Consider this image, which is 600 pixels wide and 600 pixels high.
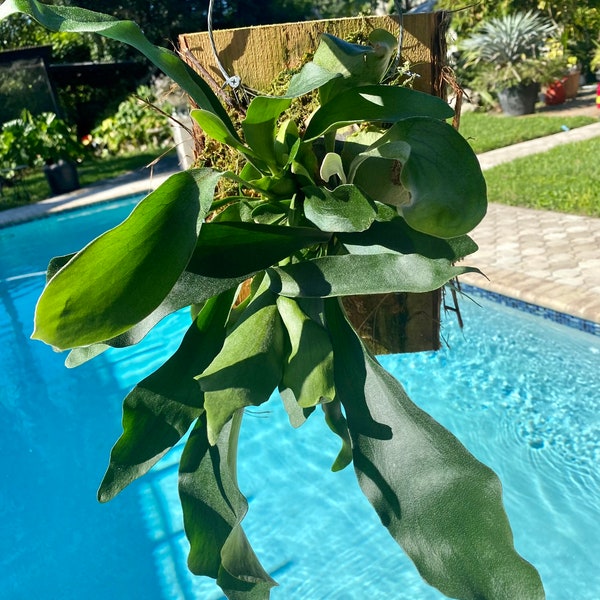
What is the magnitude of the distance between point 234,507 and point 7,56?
15.2 m

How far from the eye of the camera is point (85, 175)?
1351 centimetres

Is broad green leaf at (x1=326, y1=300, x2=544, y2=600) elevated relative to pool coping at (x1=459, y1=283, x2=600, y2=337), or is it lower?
elevated

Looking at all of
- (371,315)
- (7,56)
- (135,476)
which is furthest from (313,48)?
(7,56)

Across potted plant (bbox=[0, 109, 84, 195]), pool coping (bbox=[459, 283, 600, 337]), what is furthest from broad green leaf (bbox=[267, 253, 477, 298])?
potted plant (bbox=[0, 109, 84, 195])

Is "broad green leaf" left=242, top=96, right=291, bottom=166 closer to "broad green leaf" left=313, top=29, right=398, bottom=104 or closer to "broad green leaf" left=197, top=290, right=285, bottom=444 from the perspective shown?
"broad green leaf" left=313, top=29, right=398, bottom=104

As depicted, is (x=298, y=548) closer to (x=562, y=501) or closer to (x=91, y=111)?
(x=562, y=501)

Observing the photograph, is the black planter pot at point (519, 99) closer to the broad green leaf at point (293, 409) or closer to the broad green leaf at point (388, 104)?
the broad green leaf at point (388, 104)

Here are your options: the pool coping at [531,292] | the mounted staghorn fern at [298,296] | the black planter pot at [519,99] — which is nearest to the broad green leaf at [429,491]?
the mounted staghorn fern at [298,296]

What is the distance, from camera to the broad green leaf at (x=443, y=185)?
2.23 ft

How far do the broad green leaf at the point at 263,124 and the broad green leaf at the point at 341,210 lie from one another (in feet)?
0.32

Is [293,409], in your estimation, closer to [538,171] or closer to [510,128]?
[538,171]

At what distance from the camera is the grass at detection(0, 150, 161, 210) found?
12062 mm

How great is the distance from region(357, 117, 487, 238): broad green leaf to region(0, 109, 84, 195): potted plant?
12310 mm

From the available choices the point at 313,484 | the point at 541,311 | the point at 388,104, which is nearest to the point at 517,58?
the point at 541,311
